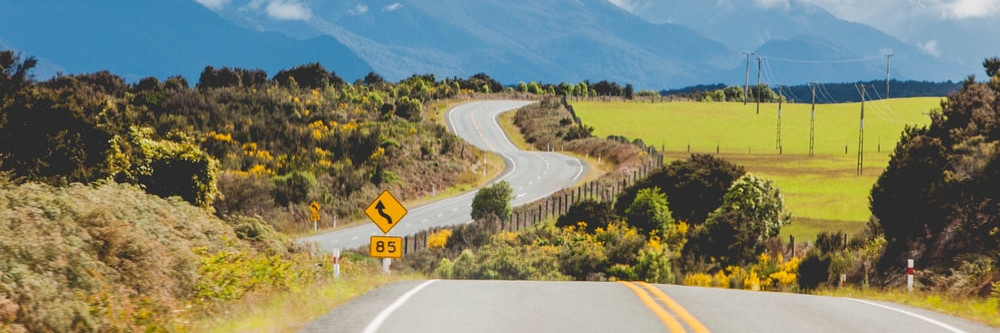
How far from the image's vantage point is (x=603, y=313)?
12836 mm

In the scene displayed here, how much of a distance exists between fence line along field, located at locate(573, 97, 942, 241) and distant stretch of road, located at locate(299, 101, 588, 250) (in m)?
10.4

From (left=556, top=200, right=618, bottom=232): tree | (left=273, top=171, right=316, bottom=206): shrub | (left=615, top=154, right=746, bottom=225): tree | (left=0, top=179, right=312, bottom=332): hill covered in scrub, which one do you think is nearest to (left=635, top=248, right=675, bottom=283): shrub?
(left=556, top=200, right=618, bottom=232): tree

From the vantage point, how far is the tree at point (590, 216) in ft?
149

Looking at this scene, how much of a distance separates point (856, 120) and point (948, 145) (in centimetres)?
9693

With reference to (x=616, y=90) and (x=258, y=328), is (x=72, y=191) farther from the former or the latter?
(x=616, y=90)

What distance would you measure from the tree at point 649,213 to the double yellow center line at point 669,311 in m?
28.1

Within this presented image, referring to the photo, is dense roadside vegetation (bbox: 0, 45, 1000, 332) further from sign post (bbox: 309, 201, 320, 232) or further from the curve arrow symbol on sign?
the curve arrow symbol on sign

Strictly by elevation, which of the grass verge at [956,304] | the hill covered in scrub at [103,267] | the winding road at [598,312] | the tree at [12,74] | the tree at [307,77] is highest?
the tree at [307,77]

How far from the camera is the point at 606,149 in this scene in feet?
287

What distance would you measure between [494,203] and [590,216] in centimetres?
678

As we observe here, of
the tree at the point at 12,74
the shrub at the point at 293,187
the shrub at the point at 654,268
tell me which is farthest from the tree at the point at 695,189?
the tree at the point at 12,74

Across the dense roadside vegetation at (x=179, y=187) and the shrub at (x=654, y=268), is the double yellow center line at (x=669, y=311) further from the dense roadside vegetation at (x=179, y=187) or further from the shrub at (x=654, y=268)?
the shrub at (x=654, y=268)

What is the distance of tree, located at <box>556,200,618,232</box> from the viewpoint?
45.4 m

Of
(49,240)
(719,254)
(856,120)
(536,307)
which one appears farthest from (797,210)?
(856,120)
